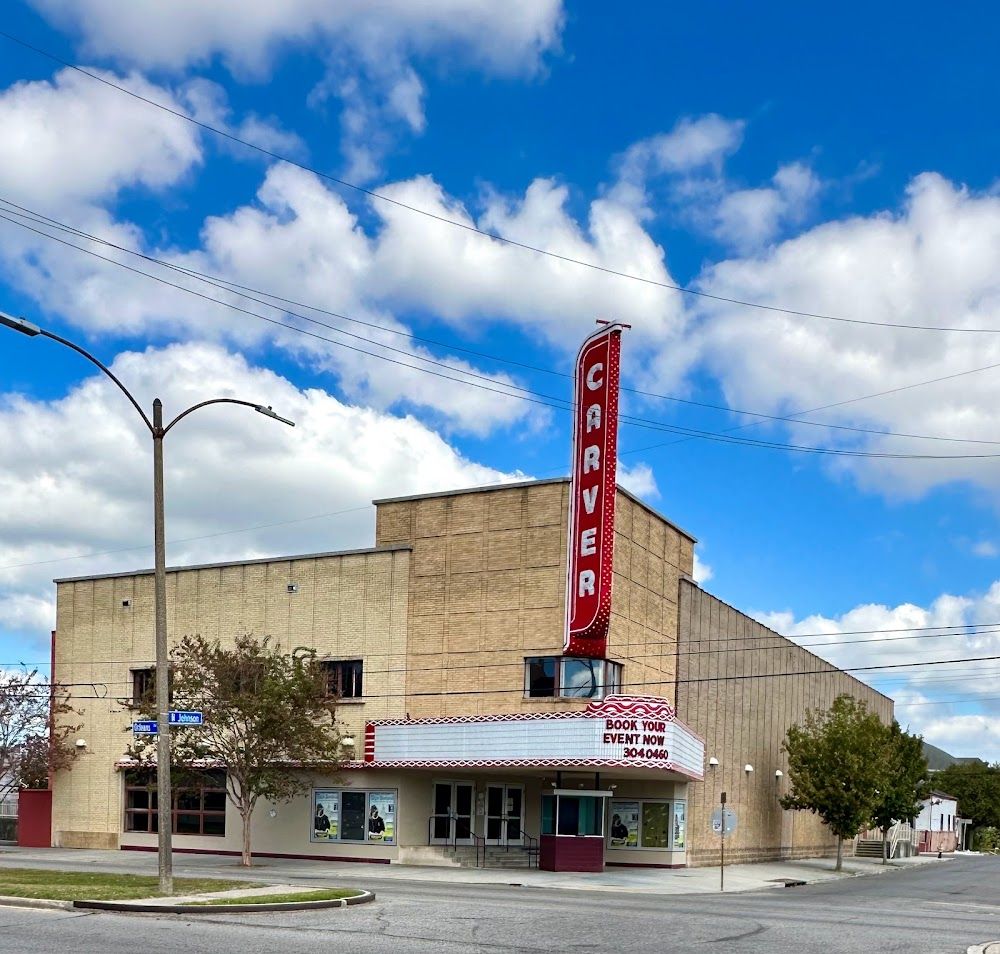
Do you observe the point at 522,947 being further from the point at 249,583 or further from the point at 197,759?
the point at 249,583

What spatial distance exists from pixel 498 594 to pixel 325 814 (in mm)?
9469

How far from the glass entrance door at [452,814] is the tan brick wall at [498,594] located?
2.93 m

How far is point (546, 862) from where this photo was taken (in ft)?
126

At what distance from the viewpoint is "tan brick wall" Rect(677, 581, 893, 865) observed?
4550 centimetres

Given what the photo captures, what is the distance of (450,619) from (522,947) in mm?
24108

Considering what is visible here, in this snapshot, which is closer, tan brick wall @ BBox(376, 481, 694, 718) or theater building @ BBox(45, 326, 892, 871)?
theater building @ BBox(45, 326, 892, 871)

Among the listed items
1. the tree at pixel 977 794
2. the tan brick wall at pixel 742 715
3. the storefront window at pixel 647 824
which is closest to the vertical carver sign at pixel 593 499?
the storefront window at pixel 647 824

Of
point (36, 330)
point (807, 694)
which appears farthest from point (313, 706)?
point (807, 694)

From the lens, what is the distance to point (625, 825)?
1705 inches

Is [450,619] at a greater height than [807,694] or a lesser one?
greater

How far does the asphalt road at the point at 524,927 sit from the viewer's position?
17.2m

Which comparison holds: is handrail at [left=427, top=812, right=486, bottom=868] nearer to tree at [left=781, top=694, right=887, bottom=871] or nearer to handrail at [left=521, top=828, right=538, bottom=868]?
handrail at [left=521, top=828, right=538, bottom=868]

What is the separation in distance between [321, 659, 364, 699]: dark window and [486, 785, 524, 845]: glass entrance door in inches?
216

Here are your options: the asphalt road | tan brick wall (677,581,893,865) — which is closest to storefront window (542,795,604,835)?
tan brick wall (677,581,893,865)
